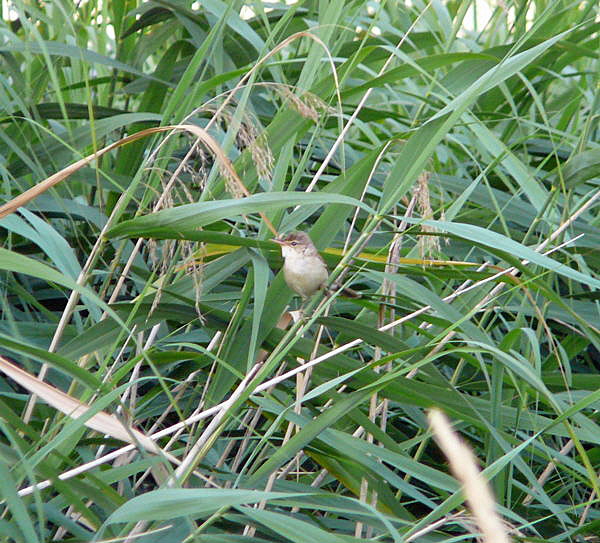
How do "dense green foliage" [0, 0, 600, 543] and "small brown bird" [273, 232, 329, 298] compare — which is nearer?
"dense green foliage" [0, 0, 600, 543]

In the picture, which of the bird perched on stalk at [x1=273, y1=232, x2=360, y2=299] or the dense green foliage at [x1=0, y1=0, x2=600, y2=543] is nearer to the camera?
the dense green foliage at [x1=0, y1=0, x2=600, y2=543]

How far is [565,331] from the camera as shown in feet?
8.84

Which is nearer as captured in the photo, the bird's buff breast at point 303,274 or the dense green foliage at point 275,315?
the dense green foliage at point 275,315

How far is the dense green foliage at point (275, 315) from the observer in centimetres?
158

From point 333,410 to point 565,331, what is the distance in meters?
1.36

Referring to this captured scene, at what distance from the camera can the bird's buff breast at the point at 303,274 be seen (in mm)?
1887

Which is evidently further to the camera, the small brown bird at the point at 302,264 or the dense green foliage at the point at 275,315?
the small brown bird at the point at 302,264

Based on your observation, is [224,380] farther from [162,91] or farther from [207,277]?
[162,91]

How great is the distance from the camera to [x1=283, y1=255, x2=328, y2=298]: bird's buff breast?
6.19 feet

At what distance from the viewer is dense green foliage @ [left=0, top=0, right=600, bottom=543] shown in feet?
5.17

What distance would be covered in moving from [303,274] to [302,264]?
0.03m

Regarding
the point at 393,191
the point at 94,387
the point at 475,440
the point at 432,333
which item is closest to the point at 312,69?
the point at 393,191

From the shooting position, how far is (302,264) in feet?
6.25

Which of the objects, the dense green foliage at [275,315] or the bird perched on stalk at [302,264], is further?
the bird perched on stalk at [302,264]
